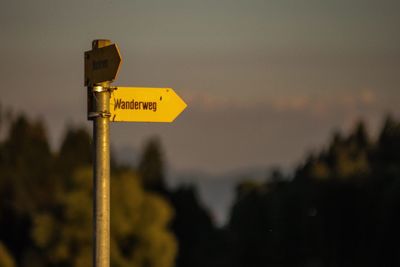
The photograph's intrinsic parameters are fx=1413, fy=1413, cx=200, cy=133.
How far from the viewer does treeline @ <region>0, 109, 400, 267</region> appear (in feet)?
255

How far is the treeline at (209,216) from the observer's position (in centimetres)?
7781

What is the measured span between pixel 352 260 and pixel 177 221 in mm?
47914

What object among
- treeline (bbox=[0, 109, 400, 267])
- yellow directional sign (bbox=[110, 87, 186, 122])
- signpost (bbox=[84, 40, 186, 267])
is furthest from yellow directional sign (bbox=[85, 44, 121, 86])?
treeline (bbox=[0, 109, 400, 267])

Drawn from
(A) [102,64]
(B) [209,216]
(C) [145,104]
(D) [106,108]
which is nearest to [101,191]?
(D) [106,108]

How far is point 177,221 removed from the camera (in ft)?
418

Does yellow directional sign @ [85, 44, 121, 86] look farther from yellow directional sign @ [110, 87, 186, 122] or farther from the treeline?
the treeline

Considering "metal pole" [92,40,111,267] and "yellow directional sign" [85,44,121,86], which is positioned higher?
"yellow directional sign" [85,44,121,86]

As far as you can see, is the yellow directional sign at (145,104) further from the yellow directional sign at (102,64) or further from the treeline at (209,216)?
the treeline at (209,216)

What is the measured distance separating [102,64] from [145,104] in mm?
568

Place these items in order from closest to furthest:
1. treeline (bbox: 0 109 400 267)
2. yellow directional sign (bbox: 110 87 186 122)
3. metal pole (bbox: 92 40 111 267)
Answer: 1. metal pole (bbox: 92 40 111 267)
2. yellow directional sign (bbox: 110 87 186 122)
3. treeline (bbox: 0 109 400 267)

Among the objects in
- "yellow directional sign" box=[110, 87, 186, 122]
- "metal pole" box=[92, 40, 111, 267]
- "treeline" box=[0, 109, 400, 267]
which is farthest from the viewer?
"treeline" box=[0, 109, 400, 267]

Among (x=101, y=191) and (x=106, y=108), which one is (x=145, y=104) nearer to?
(x=106, y=108)

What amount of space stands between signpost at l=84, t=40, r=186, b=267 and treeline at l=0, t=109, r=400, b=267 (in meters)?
39.9

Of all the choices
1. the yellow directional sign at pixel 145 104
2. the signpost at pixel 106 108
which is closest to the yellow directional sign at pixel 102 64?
the signpost at pixel 106 108
